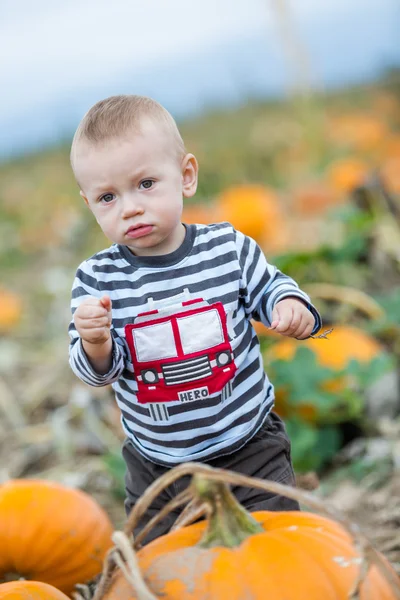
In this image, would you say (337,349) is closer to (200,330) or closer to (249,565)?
(200,330)

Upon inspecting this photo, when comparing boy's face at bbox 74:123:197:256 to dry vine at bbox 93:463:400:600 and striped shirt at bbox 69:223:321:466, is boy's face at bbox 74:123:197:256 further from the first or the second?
dry vine at bbox 93:463:400:600

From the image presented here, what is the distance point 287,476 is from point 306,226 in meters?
3.71

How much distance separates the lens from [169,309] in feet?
5.11

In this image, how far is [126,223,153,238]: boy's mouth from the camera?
4.98 ft

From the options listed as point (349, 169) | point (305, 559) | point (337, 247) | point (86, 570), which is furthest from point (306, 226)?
point (305, 559)

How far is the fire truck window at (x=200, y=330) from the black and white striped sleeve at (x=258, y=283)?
102 millimetres

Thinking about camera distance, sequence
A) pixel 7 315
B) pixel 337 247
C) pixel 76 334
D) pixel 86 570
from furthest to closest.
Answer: pixel 7 315, pixel 337 247, pixel 86 570, pixel 76 334

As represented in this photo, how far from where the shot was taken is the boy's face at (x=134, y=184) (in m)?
1.49

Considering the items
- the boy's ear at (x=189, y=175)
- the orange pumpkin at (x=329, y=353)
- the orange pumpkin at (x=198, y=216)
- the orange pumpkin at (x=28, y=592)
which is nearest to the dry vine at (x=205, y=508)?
the orange pumpkin at (x=28, y=592)

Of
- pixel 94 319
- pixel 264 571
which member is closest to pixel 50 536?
pixel 94 319

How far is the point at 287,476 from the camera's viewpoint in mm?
1696

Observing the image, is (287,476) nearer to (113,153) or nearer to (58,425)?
(113,153)

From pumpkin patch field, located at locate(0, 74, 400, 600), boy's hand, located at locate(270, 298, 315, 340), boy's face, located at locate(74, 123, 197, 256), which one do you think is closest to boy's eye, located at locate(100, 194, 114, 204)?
boy's face, located at locate(74, 123, 197, 256)

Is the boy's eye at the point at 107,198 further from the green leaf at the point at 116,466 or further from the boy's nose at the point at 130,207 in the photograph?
the green leaf at the point at 116,466
